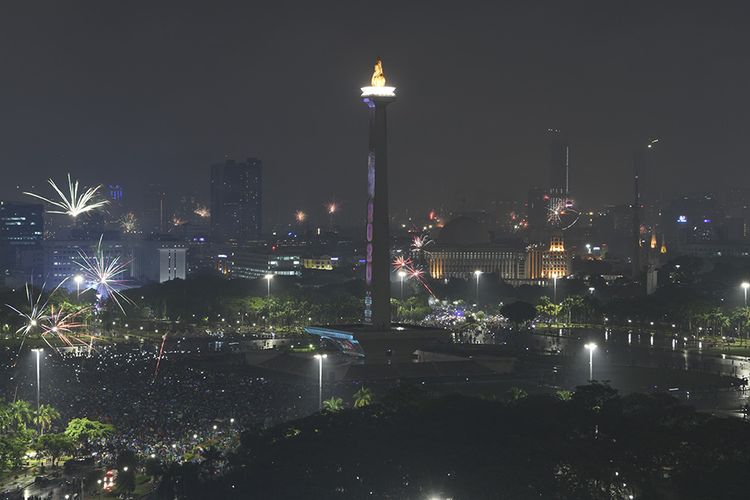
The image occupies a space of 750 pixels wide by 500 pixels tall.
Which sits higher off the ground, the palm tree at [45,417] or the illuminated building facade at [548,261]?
the illuminated building facade at [548,261]

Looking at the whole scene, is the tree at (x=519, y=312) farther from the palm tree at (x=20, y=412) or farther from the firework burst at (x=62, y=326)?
the palm tree at (x=20, y=412)

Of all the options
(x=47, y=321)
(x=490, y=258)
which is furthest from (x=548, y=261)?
(x=47, y=321)

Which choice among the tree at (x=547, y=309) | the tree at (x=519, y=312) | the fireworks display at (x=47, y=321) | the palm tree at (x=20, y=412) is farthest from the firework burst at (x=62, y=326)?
the tree at (x=547, y=309)

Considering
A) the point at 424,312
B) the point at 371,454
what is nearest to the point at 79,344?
the point at 424,312

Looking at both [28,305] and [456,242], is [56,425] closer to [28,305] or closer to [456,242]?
[28,305]

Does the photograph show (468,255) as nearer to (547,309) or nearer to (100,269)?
→ (100,269)

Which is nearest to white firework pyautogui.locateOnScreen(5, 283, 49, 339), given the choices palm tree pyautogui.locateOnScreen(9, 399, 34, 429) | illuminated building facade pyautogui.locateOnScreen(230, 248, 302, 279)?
palm tree pyautogui.locateOnScreen(9, 399, 34, 429)

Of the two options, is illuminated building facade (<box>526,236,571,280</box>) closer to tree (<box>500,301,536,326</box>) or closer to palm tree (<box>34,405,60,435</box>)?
tree (<box>500,301,536,326</box>)
